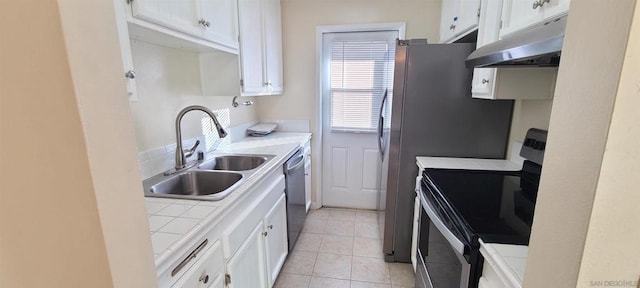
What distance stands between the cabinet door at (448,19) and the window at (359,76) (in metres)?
0.46

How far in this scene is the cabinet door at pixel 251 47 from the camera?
1.96 metres

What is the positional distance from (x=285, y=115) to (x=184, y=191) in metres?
1.64

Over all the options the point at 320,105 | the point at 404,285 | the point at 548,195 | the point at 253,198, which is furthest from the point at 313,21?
the point at 548,195

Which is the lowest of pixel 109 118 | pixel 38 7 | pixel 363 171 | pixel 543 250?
pixel 363 171

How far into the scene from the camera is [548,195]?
517 mm

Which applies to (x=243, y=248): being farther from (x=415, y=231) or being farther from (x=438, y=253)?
(x=415, y=231)

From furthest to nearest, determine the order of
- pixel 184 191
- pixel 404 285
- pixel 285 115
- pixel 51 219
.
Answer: pixel 285 115
pixel 404 285
pixel 184 191
pixel 51 219

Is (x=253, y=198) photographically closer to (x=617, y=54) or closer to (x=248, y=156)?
(x=248, y=156)

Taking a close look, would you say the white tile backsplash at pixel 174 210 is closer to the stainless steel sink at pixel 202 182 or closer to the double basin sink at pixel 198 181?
the double basin sink at pixel 198 181

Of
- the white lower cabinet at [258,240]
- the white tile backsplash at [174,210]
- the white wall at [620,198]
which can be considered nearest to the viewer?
the white wall at [620,198]

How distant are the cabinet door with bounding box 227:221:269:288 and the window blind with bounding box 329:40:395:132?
179cm

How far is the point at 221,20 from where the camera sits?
1.68 meters

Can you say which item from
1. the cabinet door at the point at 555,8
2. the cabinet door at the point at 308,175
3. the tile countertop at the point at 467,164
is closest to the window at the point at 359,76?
the cabinet door at the point at 308,175

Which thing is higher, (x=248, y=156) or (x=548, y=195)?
(x=548, y=195)
